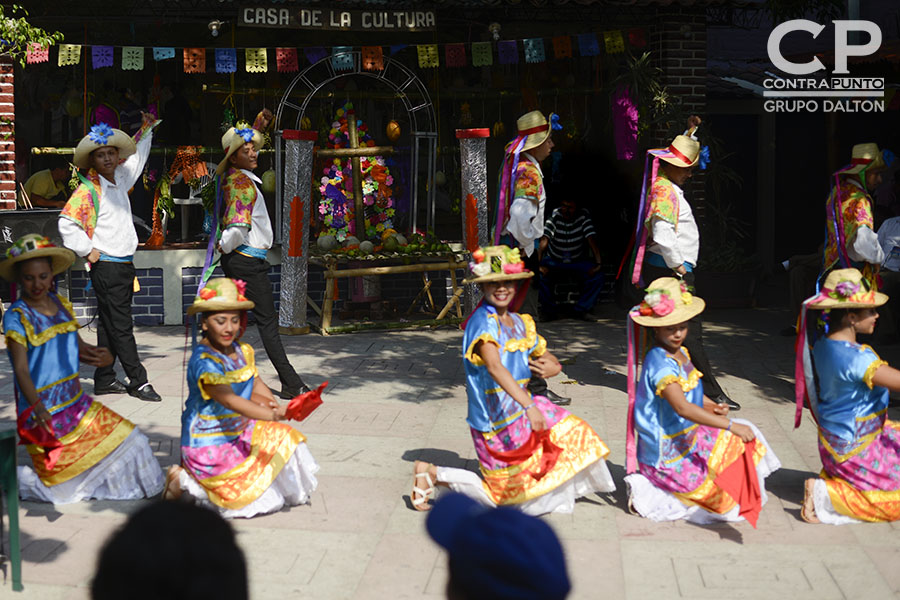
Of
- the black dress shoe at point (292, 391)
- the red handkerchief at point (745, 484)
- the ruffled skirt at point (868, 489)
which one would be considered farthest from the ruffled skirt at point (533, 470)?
the black dress shoe at point (292, 391)

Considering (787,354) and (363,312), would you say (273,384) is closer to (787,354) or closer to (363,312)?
(363,312)

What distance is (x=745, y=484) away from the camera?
5.06 m

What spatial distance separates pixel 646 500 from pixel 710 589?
0.88 m

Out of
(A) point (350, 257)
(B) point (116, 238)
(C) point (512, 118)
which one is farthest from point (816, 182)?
(B) point (116, 238)

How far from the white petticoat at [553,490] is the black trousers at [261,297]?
8.28 feet

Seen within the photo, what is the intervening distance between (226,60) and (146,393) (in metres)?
4.86

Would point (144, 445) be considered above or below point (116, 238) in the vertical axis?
below

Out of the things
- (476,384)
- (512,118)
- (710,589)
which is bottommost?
(710,589)

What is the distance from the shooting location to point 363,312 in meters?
11.4

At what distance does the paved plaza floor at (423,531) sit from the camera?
4.49 metres

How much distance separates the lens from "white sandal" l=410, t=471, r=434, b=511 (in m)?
5.33

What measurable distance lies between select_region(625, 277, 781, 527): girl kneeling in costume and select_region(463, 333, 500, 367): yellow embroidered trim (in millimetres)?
715

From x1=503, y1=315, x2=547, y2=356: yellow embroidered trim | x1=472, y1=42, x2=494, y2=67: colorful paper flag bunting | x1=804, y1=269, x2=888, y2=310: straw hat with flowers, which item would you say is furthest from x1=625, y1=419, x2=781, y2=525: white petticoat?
x1=472, y1=42, x2=494, y2=67: colorful paper flag bunting

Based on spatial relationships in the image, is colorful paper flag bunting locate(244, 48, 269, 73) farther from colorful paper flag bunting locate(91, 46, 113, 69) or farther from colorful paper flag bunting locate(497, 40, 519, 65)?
colorful paper flag bunting locate(497, 40, 519, 65)
